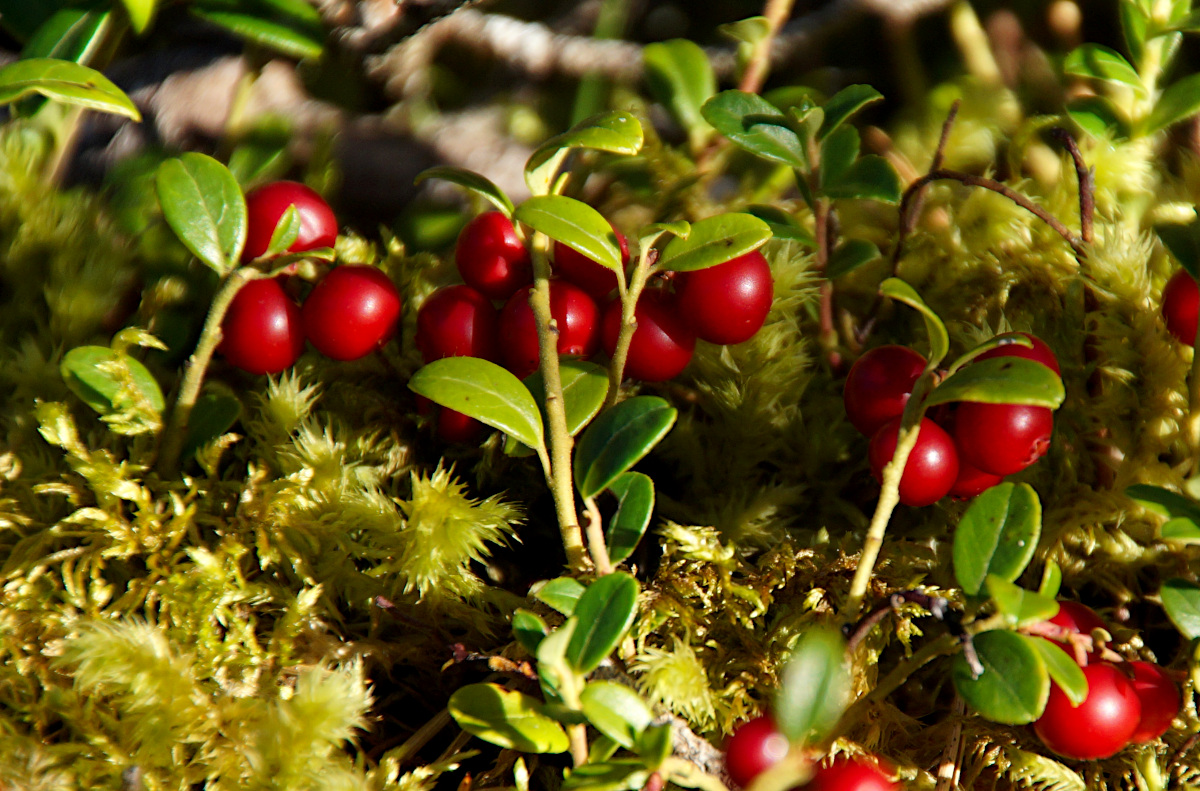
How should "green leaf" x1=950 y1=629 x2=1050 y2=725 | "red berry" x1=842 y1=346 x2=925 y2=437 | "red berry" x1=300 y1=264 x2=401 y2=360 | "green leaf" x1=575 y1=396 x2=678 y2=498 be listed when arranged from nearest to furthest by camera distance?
"green leaf" x1=950 y1=629 x2=1050 y2=725 → "green leaf" x1=575 y1=396 x2=678 y2=498 → "red berry" x1=842 y1=346 x2=925 y2=437 → "red berry" x1=300 y1=264 x2=401 y2=360

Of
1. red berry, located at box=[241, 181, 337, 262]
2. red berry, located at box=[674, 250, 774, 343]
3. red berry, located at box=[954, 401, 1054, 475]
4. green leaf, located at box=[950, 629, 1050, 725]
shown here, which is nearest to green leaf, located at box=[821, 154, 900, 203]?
red berry, located at box=[674, 250, 774, 343]

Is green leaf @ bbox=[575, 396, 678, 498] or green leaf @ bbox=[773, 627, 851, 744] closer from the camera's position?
green leaf @ bbox=[773, 627, 851, 744]

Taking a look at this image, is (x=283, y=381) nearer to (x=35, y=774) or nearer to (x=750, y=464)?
(x=35, y=774)

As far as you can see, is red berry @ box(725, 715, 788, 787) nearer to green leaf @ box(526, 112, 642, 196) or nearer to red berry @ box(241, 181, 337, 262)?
green leaf @ box(526, 112, 642, 196)

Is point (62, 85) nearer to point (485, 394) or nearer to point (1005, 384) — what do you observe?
point (485, 394)

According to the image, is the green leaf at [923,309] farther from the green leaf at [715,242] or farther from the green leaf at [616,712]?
the green leaf at [616,712]

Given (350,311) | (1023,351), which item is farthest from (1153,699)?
(350,311)

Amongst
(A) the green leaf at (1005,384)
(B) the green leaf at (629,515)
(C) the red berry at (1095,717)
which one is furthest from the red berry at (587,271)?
(C) the red berry at (1095,717)
